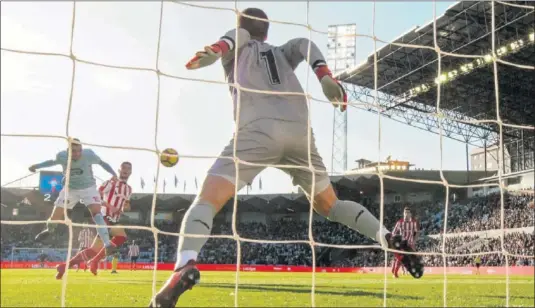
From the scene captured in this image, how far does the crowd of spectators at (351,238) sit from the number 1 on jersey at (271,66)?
68.2 feet

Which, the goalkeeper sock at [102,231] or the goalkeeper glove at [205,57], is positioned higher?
the goalkeeper glove at [205,57]

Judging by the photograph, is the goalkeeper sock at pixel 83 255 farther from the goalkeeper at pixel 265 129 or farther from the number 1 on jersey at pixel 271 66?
the number 1 on jersey at pixel 271 66

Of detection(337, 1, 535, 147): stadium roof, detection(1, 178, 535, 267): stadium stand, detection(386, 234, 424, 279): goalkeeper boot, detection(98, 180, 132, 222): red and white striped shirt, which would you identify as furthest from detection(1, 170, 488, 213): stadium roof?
detection(386, 234, 424, 279): goalkeeper boot

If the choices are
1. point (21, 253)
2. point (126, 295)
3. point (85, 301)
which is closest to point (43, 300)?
point (85, 301)

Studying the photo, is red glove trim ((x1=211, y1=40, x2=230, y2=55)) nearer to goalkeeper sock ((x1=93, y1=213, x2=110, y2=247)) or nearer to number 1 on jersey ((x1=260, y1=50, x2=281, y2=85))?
number 1 on jersey ((x1=260, y1=50, x2=281, y2=85))

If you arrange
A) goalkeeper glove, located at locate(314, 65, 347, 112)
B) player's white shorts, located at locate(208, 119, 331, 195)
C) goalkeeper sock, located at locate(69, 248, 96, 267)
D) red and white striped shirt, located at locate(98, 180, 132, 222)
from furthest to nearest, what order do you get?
red and white striped shirt, located at locate(98, 180, 132, 222)
goalkeeper sock, located at locate(69, 248, 96, 267)
goalkeeper glove, located at locate(314, 65, 347, 112)
player's white shorts, located at locate(208, 119, 331, 195)

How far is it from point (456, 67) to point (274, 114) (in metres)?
25.3

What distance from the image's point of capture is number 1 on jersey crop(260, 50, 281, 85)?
394cm

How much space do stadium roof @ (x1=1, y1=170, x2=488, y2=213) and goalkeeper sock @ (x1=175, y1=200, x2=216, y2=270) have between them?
34.3 meters

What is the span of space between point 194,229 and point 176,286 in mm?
369

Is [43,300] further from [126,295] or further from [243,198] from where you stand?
[243,198]

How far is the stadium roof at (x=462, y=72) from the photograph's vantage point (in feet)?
78.3

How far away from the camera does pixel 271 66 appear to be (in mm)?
3973

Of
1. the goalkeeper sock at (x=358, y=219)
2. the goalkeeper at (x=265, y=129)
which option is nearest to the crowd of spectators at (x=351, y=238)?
the goalkeeper sock at (x=358, y=219)
